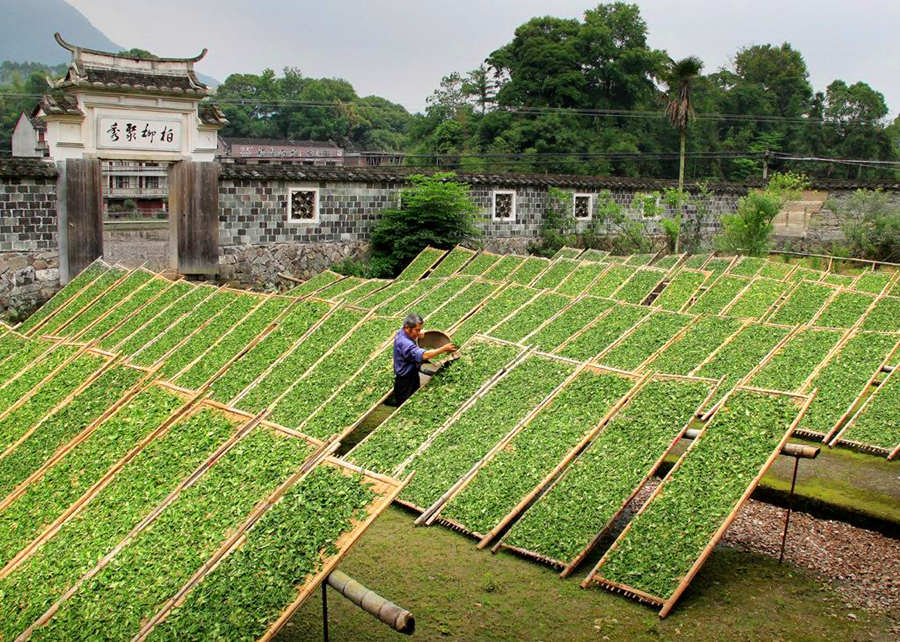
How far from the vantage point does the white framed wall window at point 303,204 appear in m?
16.4

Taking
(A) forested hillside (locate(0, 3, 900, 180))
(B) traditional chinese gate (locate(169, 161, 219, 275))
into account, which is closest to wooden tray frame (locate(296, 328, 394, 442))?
(B) traditional chinese gate (locate(169, 161, 219, 275))

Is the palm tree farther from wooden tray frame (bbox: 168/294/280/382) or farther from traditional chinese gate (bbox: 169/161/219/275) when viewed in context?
wooden tray frame (bbox: 168/294/280/382)

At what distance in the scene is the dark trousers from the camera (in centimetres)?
762

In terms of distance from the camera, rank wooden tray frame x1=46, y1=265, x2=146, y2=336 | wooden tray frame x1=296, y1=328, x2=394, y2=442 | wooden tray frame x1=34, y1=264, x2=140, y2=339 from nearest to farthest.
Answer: wooden tray frame x1=296, y1=328, x2=394, y2=442 → wooden tray frame x1=46, y1=265, x2=146, y2=336 → wooden tray frame x1=34, y1=264, x2=140, y2=339

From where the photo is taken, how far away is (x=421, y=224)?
1705 cm

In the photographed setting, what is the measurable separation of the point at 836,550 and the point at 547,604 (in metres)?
2.38

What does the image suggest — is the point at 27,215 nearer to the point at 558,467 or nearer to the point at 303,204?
the point at 303,204

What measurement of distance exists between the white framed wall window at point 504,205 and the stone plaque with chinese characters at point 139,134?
23.1 ft

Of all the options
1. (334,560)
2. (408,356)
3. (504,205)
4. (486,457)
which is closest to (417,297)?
(408,356)

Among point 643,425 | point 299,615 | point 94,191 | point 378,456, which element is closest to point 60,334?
point 94,191

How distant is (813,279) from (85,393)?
9.81 m

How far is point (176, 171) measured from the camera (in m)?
14.8

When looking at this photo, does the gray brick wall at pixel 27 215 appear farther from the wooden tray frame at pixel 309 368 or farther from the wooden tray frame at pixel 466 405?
the wooden tray frame at pixel 466 405

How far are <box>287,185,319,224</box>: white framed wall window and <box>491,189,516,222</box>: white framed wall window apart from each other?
4153 millimetres
